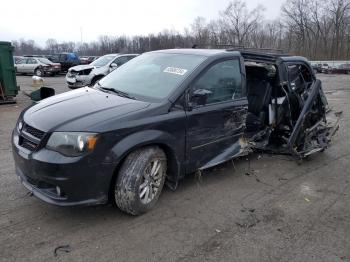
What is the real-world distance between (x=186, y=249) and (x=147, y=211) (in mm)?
808

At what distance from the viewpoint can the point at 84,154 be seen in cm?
348

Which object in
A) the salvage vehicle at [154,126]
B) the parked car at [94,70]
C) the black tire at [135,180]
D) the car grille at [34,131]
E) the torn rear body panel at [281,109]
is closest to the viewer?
the salvage vehicle at [154,126]

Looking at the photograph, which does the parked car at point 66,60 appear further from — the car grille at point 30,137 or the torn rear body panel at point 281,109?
the car grille at point 30,137

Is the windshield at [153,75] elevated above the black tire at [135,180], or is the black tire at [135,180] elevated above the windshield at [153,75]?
the windshield at [153,75]

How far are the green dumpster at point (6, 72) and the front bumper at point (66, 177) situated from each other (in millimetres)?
9385

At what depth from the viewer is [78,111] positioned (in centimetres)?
390

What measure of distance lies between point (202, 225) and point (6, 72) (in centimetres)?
1040

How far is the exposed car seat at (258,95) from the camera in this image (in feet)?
20.4

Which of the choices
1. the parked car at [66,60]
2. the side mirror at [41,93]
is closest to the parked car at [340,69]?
the parked car at [66,60]

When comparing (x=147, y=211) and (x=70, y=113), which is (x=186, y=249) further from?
(x=70, y=113)

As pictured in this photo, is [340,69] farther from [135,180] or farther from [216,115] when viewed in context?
[135,180]

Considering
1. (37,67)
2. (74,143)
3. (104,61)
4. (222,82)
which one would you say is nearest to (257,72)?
(222,82)

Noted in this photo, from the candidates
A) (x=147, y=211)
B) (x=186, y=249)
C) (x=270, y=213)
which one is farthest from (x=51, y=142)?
(x=270, y=213)

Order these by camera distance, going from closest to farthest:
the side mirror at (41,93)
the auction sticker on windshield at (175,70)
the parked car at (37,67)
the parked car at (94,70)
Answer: the auction sticker on windshield at (175,70)
the side mirror at (41,93)
the parked car at (94,70)
the parked car at (37,67)
